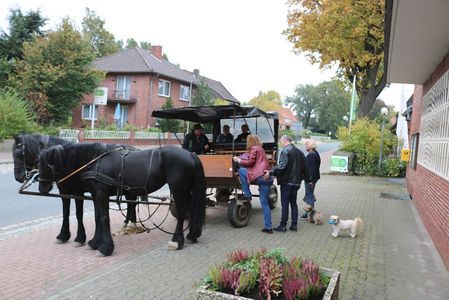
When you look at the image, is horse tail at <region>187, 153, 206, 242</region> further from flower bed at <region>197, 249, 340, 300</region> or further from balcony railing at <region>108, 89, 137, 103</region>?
balcony railing at <region>108, 89, 137, 103</region>

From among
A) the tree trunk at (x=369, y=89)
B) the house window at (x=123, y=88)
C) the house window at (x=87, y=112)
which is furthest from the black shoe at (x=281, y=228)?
the house window at (x=87, y=112)

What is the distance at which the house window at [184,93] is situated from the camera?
148 ft

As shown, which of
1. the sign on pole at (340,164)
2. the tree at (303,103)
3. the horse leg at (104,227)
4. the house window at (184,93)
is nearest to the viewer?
the horse leg at (104,227)

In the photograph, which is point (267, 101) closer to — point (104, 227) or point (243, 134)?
point (243, 134)

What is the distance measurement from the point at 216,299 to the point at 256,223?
5.16 metres

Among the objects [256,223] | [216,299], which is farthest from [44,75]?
[216,299]

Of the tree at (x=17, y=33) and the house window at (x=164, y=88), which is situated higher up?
the tree at (x=17, y=33)

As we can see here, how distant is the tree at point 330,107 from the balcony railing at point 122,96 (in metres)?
71.2

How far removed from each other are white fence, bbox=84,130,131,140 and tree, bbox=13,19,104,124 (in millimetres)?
3213

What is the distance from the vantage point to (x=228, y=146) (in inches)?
393

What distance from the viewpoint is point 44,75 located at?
27.3 metres

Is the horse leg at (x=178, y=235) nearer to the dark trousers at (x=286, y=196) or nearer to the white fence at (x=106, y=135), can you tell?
the dark trousers at (x=286, y=196)

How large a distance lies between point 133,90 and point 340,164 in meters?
25.2

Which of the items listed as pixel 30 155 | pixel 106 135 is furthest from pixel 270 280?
pixel 106 135
